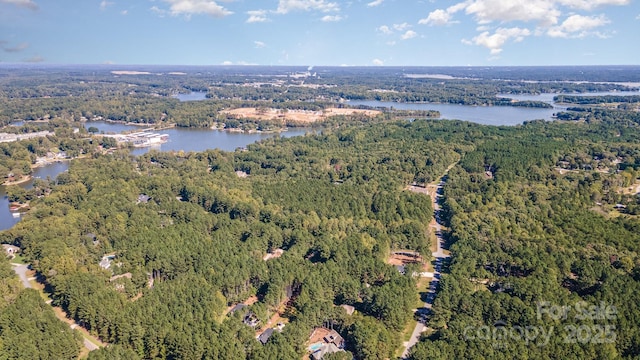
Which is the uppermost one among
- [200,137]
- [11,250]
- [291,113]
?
[291,113]

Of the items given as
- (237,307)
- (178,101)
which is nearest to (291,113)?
(178,101)

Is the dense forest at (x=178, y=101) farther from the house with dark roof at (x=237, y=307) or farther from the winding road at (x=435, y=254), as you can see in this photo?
the house with dark roof at (x=237, y=307)

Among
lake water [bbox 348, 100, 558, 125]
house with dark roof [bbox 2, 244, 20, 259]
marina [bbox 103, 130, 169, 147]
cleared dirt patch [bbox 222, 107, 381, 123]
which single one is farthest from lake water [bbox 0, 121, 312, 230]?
lake water [bbox 348, 100, 558, 125]

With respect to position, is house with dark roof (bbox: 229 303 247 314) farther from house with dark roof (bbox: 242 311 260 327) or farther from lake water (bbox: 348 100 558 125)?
→ lake water (bbox: 348 100 558 125)

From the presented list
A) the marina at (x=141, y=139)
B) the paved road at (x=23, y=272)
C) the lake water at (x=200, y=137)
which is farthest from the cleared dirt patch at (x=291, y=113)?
the paved road at (x=23, y=272)

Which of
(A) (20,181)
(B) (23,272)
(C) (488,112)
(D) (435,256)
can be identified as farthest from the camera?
(C) (488,112)

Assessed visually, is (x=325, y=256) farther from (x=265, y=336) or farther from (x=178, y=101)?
(x=178, y=101)

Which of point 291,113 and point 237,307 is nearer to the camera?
point 237,307
